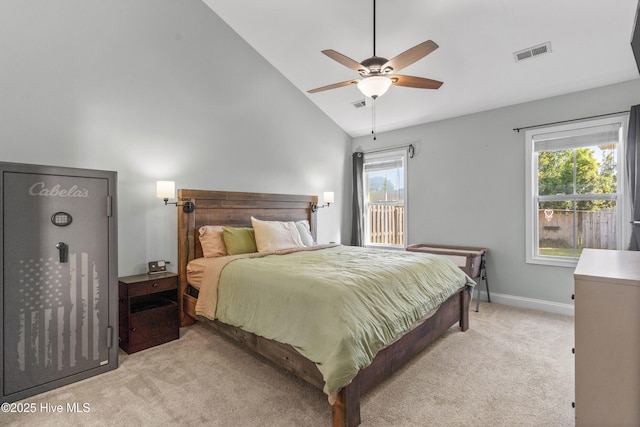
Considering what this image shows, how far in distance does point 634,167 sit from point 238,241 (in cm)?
423

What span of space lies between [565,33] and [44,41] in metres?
4.61

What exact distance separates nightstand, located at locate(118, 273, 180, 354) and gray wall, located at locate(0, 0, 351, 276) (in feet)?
1.22

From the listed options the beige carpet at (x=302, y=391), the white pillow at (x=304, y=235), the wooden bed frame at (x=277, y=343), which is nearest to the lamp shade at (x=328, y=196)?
the wooden bed frame at (x=277, y=343)

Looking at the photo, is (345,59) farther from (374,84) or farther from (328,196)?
(328,196)

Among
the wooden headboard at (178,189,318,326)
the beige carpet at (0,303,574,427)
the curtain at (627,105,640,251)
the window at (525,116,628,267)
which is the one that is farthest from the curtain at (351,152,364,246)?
the curtain at (627,105,640,251)

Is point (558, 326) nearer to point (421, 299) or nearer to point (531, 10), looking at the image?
point (421, 299)

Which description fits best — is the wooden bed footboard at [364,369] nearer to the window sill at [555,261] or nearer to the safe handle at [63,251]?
the safe handle at [63,251]

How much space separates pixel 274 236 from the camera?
11.9 ft

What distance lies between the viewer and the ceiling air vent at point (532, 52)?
10.1 ft

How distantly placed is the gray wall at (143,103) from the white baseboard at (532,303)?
3.30 meters

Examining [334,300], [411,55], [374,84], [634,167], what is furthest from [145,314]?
[634,167]

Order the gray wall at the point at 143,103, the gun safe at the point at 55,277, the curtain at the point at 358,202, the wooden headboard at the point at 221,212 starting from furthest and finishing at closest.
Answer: the curtain at the point at 358,202, the wooden headboard at the point at 221,212, the gray wall at the point at 143,103, the gun safe at the point at 55,277

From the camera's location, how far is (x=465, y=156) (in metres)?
4.33

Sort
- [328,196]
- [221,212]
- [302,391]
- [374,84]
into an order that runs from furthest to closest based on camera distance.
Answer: [328,196] < [221,212] < [374,84] < [302,391]
